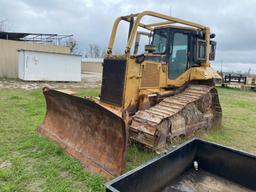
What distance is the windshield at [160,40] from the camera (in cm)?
508

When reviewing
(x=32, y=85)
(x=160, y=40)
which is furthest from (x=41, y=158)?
(x=32, y=85)

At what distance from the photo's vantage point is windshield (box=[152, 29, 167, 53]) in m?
5.08

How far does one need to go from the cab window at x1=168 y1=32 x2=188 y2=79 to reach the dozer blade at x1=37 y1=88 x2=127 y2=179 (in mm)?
2448

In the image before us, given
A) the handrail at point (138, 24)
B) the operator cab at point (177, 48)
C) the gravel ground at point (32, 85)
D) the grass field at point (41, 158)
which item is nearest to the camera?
the grass field at point (41, 158)

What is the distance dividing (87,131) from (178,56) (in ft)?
9.48

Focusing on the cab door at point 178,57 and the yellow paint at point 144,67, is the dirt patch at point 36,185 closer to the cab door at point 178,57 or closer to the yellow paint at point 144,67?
the yellow paint at point 144,67

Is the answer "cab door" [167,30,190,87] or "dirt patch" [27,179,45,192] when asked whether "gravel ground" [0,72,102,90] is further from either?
"dirt patch" [27,179,45,192]

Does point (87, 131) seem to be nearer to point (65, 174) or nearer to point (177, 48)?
point (65, 174)

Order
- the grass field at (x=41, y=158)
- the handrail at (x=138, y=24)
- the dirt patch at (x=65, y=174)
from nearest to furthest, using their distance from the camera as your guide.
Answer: the grass field at (x=41, y=158)
the dirt patch at (x=65, y=174)
the handrail at (x=138, y=24)

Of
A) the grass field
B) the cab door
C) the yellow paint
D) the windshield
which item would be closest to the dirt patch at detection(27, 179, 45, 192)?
the grass field

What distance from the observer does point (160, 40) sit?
17.1ft

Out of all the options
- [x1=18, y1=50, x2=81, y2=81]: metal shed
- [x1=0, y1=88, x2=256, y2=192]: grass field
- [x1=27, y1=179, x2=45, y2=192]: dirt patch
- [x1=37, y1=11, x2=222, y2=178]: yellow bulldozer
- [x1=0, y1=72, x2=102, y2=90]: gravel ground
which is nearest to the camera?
[x1=27, y1=179, x2=45, y2=192]: dirt patch

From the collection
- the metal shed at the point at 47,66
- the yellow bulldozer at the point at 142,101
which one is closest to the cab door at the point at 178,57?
the yellow bulldozer at the point at 142,101

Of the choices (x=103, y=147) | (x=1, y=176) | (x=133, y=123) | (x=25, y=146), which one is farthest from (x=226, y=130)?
(x=1, y=176)
